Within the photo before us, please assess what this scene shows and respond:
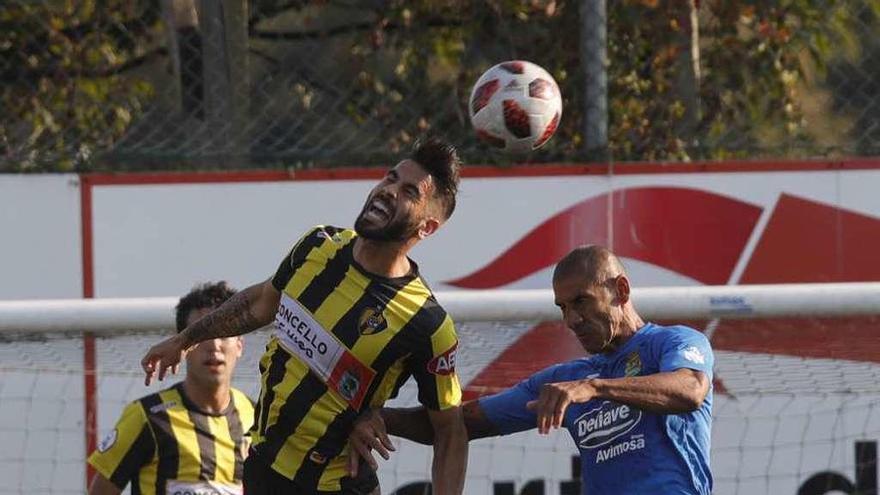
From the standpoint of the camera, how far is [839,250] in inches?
285

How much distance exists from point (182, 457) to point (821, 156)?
3.05 metres

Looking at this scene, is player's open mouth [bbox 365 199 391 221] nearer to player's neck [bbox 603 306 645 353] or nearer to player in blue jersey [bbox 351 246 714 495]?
player in blue jersey [bbox 351 246 714 495]

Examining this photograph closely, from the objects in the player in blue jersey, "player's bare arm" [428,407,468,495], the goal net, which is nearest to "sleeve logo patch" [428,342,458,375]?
"player's bare arm" [428,407,468,495]

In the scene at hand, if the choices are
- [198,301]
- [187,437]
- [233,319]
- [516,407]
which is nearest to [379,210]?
[233,319]

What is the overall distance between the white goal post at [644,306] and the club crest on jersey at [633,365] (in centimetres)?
174

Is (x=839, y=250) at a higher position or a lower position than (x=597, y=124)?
lower

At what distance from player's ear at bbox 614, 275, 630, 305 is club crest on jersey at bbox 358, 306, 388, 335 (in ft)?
2.29

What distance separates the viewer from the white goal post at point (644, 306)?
637cm

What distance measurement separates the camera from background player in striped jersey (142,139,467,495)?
195 inches

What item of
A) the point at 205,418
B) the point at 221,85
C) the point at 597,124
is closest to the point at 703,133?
the point at 597,124

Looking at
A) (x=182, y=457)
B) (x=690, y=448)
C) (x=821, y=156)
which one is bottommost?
(x=182, y=457)

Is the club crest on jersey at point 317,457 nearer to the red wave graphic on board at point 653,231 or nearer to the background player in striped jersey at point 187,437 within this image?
the background player in striped jersey at point 187,437

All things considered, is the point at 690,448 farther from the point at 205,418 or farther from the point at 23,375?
the point at 23,375

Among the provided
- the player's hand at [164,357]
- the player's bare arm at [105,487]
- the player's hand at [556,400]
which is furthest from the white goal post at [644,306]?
the player's hand at [556,400]
